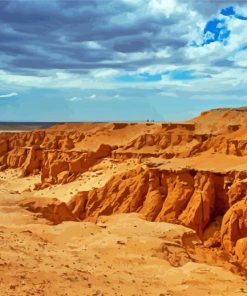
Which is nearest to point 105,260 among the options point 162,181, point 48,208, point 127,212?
point 48,208

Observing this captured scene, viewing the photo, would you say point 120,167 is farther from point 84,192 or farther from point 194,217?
point 194,217

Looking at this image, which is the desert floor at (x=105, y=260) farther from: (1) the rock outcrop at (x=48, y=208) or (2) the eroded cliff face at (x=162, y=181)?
(2) the eroded cliff face at (x=162, y=181)

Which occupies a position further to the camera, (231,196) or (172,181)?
(172,181)

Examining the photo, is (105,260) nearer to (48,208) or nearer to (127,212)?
(48,208)

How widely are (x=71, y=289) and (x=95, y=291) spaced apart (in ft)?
2.13

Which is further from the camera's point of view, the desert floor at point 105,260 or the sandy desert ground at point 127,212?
the sandy desert ground at point 127,212

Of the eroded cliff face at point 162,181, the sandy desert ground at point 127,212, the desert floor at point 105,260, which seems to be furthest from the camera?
the eroded cliff face at point 162,181

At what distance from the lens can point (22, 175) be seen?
63156 mm

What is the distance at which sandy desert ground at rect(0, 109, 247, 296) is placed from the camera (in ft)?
55.4

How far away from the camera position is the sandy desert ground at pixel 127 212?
55.4ft

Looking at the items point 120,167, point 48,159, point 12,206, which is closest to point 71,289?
point 12,206

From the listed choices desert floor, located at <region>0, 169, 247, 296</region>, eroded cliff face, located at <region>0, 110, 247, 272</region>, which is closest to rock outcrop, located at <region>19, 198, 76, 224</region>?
eroded cliff face, located at <region>0, 110, 247, 272</region>

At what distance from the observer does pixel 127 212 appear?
4044 cm

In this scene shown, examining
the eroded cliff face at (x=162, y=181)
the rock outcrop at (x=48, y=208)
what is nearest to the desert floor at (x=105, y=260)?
the rock outcrop at (x=48, y=208)
